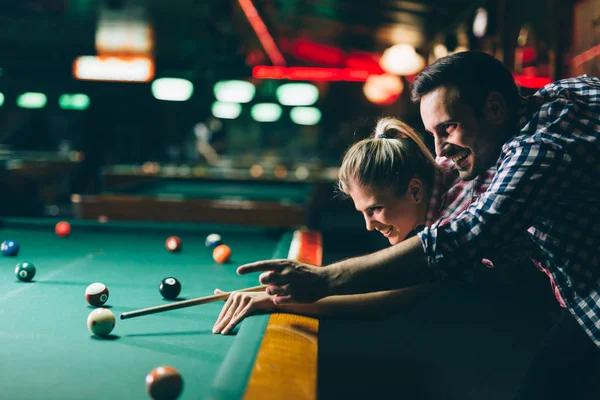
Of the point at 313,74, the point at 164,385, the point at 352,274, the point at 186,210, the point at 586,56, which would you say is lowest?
the point at 186,210

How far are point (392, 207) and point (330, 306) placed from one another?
0.66 meters

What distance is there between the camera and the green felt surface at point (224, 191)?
5.81 metres

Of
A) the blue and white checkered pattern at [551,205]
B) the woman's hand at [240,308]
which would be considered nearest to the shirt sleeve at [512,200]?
the blue and white checkered pattern at [551,205]

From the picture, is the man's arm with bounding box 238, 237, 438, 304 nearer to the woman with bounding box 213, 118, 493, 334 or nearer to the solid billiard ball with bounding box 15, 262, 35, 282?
the woman with bounding box 213, 118, 493, 334

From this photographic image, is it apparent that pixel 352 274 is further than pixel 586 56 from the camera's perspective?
No

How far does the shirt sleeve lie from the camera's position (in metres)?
1.31

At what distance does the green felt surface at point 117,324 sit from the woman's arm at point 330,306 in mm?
62

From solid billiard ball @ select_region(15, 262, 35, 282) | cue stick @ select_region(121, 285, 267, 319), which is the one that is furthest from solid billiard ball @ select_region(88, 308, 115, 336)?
A: solid billiard ball @ select_region(15, 262, 35, 282)

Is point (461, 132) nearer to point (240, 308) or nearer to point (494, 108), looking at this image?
point (494, 108)

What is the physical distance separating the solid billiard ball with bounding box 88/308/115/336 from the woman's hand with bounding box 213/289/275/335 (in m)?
0.27

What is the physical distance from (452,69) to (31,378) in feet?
4.07

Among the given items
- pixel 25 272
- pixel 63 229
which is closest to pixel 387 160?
pixel 25 272

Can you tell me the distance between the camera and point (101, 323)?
4.91 ft

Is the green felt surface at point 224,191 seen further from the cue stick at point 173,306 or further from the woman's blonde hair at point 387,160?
the cue stick at point 173,306
